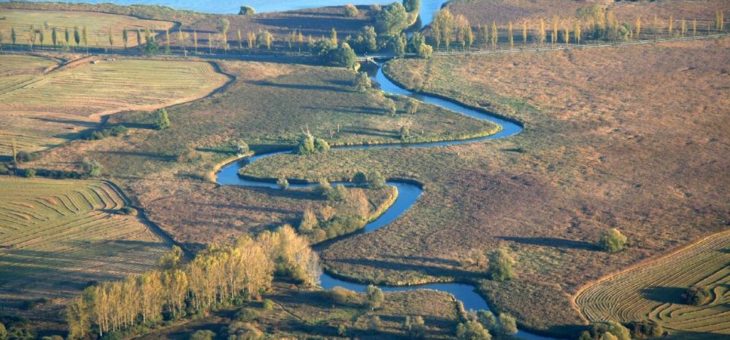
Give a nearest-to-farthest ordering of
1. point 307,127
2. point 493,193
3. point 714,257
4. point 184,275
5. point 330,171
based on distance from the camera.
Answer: point 184,275 < point 714,257 < point 493,193 < point 330,171 < point 307,127

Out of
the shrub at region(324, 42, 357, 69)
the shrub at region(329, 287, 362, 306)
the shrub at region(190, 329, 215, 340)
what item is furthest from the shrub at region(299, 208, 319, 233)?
the shrub at region(324, 42, 357, 69)

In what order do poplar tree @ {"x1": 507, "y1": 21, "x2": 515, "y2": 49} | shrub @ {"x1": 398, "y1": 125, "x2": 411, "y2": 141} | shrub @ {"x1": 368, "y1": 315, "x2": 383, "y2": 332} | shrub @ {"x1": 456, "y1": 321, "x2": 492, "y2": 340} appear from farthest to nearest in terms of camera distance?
poplar tree @ {"x1": 507, "y1": 21, "x2": 515, "y2": 49}, shrub @ {"x1": 398, "y1": 125, "x2": 411, "y2": 141}, shrub @ {"x1": 368, "y1": 315, "x2": 383, "y2": 332}, shrub @ {"x1": 456, "y1": 321, "x2": 492, "y2": 340}

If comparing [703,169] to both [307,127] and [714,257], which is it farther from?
[307,127]

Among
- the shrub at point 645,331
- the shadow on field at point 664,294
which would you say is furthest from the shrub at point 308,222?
the shrub at point 645,331

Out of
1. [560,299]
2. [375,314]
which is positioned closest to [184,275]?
[375,314]

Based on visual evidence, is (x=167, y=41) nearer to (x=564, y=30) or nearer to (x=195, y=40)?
(x=195, y=40)

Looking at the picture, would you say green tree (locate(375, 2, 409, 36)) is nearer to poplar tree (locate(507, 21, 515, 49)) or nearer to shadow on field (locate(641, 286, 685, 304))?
poplar tree (locate(507, 21, 515, 49))

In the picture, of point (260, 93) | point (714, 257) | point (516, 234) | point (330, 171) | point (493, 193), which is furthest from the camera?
point (260, 93)
